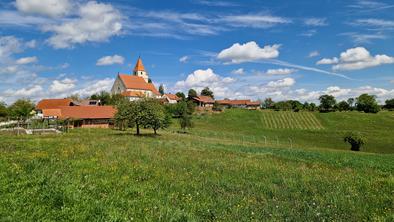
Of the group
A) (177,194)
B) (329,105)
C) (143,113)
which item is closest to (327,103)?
(329,105)

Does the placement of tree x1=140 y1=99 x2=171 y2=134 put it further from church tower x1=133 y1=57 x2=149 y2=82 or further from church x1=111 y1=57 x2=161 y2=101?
church tower x1=133 y1=57 x2=149 y2=82

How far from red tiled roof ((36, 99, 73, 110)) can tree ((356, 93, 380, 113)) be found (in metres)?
131

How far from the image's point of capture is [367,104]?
447 ft

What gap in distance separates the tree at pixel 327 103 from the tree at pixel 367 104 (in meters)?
12.0

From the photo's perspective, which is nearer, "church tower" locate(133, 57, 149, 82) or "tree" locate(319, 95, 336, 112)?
"tree" locate(319, 95, 336, 112)

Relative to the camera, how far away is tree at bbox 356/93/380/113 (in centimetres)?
13366

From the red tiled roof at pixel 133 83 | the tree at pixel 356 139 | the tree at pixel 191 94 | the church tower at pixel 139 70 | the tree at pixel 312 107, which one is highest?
the church tower at pixel 139 70

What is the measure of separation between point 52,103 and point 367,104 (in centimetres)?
13790

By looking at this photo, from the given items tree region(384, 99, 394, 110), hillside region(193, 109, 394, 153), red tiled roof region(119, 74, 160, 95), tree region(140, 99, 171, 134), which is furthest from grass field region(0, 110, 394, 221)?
tree region(384, 99, 394, 110)

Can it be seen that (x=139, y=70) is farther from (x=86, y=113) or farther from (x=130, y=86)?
(x=86, y=113)

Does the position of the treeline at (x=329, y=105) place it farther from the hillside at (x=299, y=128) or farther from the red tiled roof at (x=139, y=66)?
the red tiled roof at (x=139, y=66)

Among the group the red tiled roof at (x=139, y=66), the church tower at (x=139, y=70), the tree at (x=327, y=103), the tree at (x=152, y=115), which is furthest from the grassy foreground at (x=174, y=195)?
the red tiled roof at (x=139, y=66)

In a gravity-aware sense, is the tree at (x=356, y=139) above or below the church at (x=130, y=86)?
below

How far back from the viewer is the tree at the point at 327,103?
5630 inches
